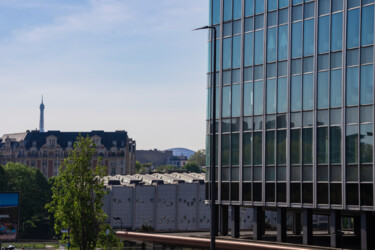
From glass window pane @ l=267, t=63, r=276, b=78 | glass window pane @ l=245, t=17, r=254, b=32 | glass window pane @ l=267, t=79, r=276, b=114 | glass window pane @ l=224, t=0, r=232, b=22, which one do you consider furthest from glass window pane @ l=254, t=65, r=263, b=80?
glass window pane @ l=224, t=0, r=232, b=22

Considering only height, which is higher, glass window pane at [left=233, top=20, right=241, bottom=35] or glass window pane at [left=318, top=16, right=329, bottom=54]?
glass window pane at [left=233, top=20, right=241, bottom=35]

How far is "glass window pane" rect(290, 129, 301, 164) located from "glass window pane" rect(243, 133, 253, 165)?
A: 4444 mm

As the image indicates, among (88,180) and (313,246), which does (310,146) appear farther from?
(88,180)

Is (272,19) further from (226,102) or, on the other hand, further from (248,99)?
(226,102)

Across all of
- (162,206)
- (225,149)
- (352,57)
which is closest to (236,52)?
(225,149)

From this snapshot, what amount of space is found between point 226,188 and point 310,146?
9873 mm

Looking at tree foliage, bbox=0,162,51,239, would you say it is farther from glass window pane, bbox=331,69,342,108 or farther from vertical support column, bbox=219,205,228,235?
glass window pane, bbox=331,69,342,108

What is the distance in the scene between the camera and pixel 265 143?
5203 centimetres

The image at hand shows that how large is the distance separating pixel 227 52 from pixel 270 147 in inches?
354

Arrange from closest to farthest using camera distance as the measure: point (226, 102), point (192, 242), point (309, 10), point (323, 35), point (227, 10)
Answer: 1. point (323, 35)
2. point (309, 10)
3. point (226, 102)
4. point (227, 10)
5. point (192, 242)

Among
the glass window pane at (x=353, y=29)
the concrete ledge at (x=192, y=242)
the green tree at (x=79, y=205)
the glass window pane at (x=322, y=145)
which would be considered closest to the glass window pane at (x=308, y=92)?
the glass window pane at (x=322, y=145)

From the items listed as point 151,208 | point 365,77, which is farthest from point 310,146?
point 151,208

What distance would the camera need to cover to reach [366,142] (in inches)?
1738

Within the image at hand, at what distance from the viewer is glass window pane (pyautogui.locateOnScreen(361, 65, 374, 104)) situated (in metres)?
43.8
